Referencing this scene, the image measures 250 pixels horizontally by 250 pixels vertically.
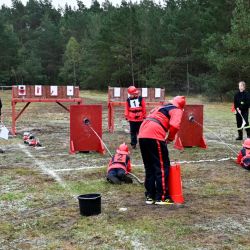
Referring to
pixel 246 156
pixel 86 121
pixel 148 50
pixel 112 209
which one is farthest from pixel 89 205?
pixel 148 50

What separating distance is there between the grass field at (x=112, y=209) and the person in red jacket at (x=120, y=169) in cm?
15

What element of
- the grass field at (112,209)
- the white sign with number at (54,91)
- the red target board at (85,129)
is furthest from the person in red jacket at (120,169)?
the white sign with number at (54,91)

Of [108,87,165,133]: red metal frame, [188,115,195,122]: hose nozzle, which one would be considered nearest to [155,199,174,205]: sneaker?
[188,115,195,122]: hose nozzle

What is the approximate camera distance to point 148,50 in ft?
180

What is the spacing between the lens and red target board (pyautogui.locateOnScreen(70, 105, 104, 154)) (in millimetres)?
11547

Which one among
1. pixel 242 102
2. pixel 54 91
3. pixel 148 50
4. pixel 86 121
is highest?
pixel 148 50

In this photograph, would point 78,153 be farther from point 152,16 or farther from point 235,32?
point 152,16

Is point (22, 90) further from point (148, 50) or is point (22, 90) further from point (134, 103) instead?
point (148, 50)

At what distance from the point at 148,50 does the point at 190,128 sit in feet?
143

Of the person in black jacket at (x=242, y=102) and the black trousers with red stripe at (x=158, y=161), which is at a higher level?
the person in black jacket at (x=242, y=102)

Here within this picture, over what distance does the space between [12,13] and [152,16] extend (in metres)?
59.8

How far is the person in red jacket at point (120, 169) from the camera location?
809 cm

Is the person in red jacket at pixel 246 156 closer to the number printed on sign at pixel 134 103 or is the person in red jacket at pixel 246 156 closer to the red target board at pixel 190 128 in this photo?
the red target board at pixel 190 128

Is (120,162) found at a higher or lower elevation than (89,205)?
higher
